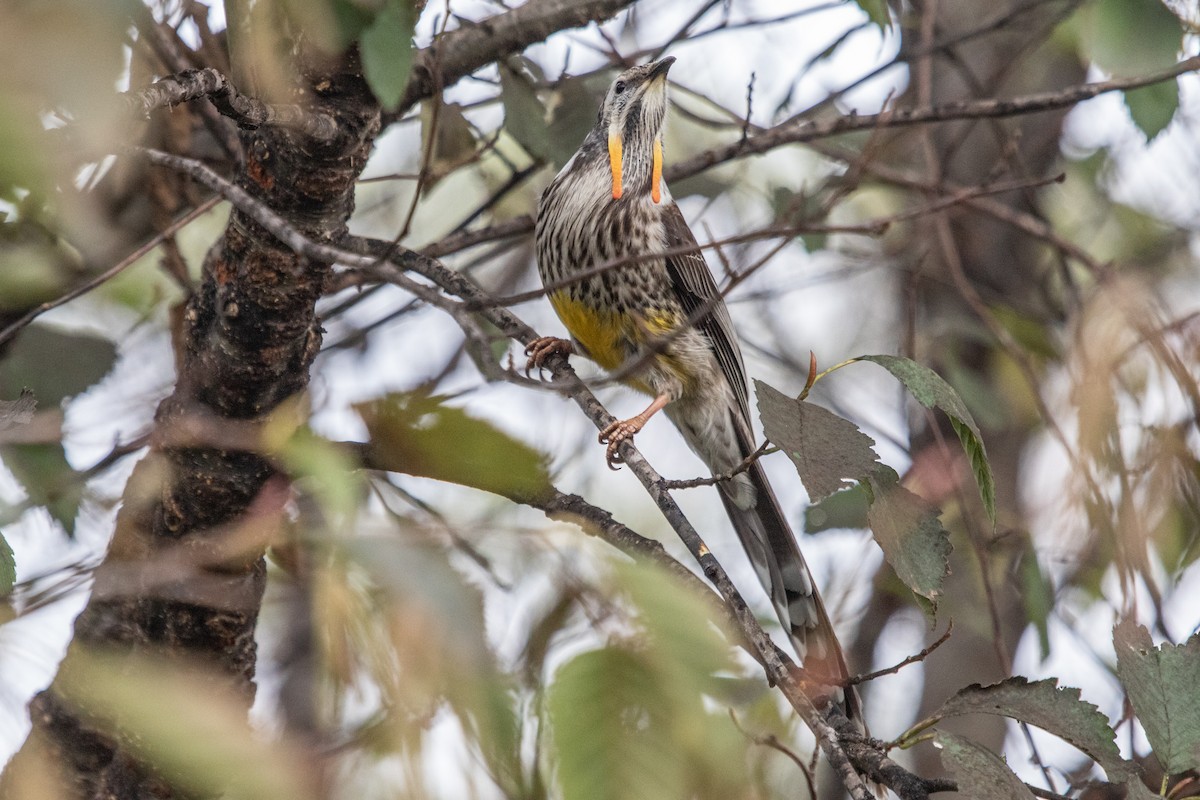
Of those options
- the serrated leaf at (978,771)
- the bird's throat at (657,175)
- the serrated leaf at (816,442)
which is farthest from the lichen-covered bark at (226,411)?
the serrated leaf at (978,771)

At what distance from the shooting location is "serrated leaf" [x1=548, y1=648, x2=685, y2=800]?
126 cm

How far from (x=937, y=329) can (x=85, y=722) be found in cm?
315

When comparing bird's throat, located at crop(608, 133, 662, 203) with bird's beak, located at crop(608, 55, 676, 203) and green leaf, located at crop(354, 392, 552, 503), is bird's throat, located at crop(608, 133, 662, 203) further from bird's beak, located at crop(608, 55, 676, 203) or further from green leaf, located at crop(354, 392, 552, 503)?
green leaf, located at crop(354, 392, 552, 503)

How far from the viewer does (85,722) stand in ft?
7.47

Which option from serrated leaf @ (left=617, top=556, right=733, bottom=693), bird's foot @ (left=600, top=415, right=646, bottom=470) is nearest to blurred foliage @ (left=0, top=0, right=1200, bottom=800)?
serrated leaf @ (left=617, top=556, right=733, bottom=693)

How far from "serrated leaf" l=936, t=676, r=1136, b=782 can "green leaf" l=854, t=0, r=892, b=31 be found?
5.62ft

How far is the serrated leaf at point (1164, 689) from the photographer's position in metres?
1.71

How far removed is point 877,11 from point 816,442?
149 centimetres

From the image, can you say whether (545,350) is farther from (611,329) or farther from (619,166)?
(619,166)

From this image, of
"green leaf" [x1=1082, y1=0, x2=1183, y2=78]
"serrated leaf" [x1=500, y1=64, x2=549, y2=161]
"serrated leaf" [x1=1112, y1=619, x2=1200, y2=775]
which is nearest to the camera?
"serrated leaf" [x1=1112, y1=619, x2=1200, y2=775]

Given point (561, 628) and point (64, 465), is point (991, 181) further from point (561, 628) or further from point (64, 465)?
point (64, 465)

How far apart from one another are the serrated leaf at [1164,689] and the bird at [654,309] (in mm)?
1368

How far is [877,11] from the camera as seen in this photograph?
2820 mm

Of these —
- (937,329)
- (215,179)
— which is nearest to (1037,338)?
(937,329)
